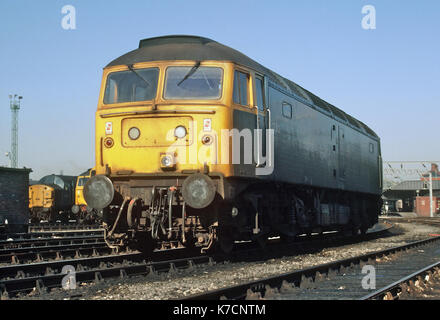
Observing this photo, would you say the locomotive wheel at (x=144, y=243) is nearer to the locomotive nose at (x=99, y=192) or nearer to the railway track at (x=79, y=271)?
the railway track at (x=79, y=271)

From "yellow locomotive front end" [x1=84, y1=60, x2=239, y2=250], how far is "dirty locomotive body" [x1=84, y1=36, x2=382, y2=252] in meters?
0.02

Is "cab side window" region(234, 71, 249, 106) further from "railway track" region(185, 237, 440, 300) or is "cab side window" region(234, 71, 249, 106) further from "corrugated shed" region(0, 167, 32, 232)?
"corrugated shed" region(0, 167, 32, 232)

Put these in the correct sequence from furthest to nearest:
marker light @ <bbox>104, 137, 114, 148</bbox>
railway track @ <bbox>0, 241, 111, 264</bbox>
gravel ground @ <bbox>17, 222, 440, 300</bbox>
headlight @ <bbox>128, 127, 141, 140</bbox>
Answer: railway track @ <bbox>0, 241, 111, 264</bbox> < marker light @ <bbox>104, 137, 114, 148</bbox> < headlight @ <bbox>128, 127, 141, 140</bbox> < gravel ground @ <bbox>17, 222, 440, 300</bbox>

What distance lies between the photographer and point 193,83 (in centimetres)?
1003

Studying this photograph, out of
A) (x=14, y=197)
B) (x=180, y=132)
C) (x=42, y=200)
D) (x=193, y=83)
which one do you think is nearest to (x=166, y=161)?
(x=180, y=132)

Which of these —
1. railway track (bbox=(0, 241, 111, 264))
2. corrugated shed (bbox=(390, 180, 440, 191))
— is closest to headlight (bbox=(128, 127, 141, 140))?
railway track (bbox=(0, 241, 111, 264))

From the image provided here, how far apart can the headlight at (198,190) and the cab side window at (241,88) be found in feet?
5.53

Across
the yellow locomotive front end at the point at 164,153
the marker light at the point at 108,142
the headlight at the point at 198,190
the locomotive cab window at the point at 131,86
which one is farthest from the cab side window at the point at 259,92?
the marker light at the point at 108,142

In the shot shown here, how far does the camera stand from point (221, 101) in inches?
384

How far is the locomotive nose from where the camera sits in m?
9.52
